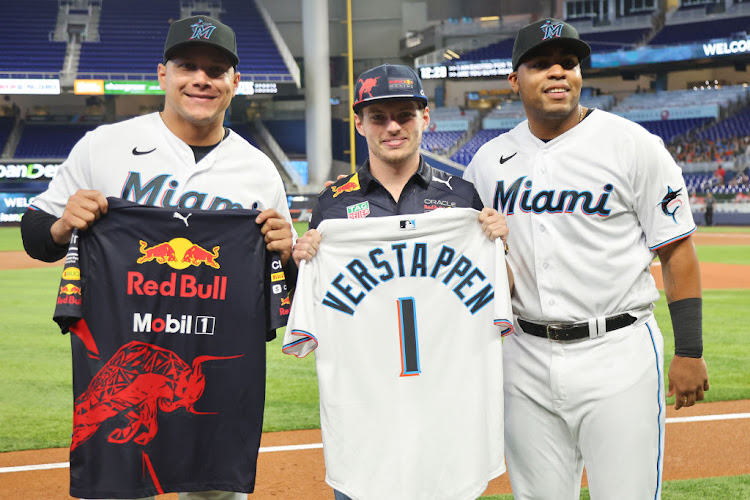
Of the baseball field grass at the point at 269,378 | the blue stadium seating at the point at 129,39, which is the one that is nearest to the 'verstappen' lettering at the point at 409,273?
the baseball field grass at the point at 269,378

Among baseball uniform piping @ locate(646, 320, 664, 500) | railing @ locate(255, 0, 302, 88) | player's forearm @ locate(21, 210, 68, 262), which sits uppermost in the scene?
railing @ locate(255, 0, 302, 88)

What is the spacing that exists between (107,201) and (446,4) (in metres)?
42.9

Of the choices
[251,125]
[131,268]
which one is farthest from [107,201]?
[251,125]

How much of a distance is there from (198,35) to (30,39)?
38697 millimetres

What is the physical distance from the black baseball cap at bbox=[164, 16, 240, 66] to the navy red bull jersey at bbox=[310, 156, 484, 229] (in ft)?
2.42

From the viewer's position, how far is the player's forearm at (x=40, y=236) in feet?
9.29

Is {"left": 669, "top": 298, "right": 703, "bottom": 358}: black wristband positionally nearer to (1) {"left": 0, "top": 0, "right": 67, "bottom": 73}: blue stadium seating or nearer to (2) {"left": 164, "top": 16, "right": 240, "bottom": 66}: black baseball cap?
(2) {"left": 164, "top": 16, "right": 240, "bottom": 66}: black baseball cap

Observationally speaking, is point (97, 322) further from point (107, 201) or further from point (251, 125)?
point (251, 125)

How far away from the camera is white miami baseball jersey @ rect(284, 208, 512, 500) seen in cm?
278

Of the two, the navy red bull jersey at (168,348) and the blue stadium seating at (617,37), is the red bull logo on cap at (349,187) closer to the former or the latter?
the navy red bull jersey at (168,348)

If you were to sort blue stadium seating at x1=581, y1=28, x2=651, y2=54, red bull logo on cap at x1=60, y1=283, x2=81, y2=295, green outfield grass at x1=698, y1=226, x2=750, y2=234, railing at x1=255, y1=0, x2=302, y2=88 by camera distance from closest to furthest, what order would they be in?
1. red bull logo on cap at x1=60, y1=283, x2=81, y2=295
2. green outfield grass at x1=698, y1=226, x2=750, y2=234
3. railing at x1=255, y1=0, x2=302, y2=88
4. blue stadium seating at x1=581, y1=28, x2=651, y2=54

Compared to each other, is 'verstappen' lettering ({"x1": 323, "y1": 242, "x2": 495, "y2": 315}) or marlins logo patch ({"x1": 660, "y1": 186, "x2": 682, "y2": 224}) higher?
marlins logo patch ({"x1": 660, "y1": 186, "x2": 682, "y2": 224})

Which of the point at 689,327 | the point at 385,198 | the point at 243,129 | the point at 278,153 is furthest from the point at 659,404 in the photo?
the point at 243,129

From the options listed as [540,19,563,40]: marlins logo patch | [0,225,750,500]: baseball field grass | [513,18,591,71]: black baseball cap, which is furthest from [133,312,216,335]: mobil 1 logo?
[0,225,750,500]: baseball field grass
